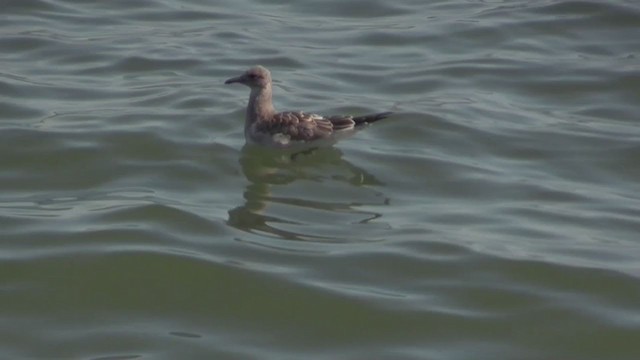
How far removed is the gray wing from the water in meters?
0.25

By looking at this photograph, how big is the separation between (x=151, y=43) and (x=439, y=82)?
130 inches

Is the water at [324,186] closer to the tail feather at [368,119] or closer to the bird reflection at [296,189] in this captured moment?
the bird reflection at [296,189]

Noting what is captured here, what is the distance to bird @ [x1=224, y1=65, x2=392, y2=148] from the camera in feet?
44.9

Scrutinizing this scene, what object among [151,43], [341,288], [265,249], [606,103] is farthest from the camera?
[151,43]

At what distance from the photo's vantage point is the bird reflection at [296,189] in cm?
1219

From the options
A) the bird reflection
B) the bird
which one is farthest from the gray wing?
the bird reflection

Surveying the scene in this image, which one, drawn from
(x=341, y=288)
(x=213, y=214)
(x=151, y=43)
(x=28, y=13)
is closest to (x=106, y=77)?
(x=151, y=43)

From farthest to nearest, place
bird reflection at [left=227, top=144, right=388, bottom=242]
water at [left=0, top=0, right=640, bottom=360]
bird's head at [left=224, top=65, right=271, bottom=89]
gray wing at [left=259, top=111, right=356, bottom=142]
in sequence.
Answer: bird's head at [left=224, top=65, right=271, bottom=89] → gray wing at [left=259, top=111, right=356, bottom=142] → bird reflection at [left=227, top=144, right=388, bottom=242] → water at [left=0, top=0, right=640, bottom=360]

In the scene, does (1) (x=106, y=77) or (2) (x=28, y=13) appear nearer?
(1) (x=106, y=77)

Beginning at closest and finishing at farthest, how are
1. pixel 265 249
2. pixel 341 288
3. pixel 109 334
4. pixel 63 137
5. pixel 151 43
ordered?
pixel 109 334 < pixel 341 288 < pixel 265 249 < pixel 63 137 < pixel 151 43

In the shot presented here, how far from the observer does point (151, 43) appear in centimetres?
1783

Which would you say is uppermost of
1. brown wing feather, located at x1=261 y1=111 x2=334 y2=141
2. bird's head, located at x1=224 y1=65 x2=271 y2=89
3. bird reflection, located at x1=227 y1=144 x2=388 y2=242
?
bird's head, located at x1=224 y1=65 x2=271 y2=89

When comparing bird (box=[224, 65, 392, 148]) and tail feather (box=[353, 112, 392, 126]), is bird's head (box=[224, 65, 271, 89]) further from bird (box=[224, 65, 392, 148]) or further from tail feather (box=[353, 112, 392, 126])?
tail feather (box=[353, 112, 392, 126])

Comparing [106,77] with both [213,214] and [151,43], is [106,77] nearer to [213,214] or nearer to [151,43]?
[151,43]
